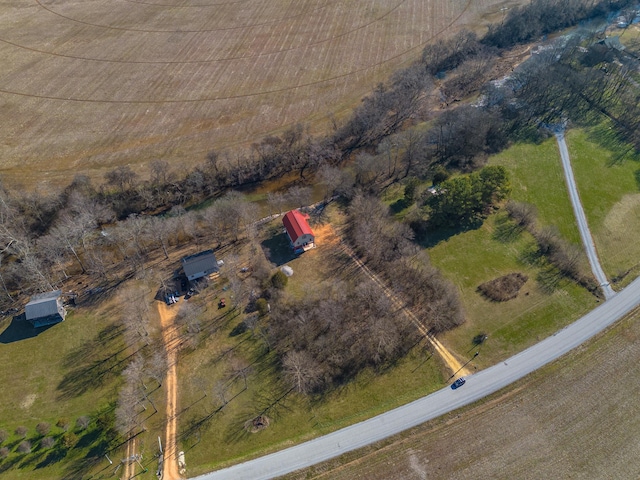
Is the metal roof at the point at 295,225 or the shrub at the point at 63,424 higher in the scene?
the metal roof at the point at 295,225

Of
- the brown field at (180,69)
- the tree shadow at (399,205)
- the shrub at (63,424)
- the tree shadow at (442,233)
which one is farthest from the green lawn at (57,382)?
the tree shadow at (442,233)

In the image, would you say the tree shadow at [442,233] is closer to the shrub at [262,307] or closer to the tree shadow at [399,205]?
the tree shadow at [399,205]

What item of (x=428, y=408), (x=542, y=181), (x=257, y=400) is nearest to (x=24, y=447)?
(x=257, y=400)

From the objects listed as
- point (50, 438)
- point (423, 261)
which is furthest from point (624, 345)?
point (50, 438)

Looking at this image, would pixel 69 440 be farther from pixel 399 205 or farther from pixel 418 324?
pixel 399 205

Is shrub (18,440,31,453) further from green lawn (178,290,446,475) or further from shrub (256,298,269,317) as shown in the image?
shrub (256,298,269,317)

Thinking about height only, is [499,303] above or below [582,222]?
below
